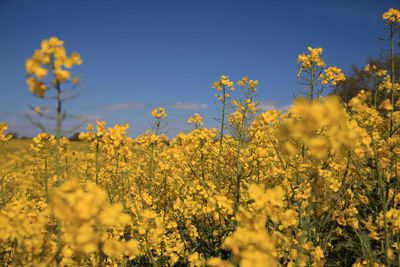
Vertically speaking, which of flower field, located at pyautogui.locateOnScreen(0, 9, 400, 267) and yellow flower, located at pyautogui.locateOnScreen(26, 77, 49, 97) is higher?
yellow flower, located at pyautogui.locateOnScreen(26, 77, 49, 97)

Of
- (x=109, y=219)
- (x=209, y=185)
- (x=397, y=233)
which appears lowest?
(x=397, y=233)

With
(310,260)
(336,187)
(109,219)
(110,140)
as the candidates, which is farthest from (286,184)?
(109,219)

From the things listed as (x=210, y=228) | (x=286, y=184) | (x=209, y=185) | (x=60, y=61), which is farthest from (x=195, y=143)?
(x=60, y=61)

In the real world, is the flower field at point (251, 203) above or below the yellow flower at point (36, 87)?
below

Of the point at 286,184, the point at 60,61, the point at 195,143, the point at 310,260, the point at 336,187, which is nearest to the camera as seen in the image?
the point at 60,61

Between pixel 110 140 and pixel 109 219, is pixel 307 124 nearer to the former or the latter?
pixel 109 219

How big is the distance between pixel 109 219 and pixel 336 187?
2.27m

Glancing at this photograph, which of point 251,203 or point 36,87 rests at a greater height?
point 36,87

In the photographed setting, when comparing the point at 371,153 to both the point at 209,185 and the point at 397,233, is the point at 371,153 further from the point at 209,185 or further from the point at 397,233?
the point at 209,185

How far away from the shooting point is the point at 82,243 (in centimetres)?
103

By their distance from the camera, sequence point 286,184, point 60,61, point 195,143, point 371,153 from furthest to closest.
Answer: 1. point 195,143
2. point 286,184
3. point 371,153
4. point 60,61

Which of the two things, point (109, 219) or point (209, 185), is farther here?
point (209, 185)

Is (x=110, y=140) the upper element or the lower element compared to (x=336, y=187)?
upper

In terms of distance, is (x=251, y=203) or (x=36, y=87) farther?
(x=251, y=203)
